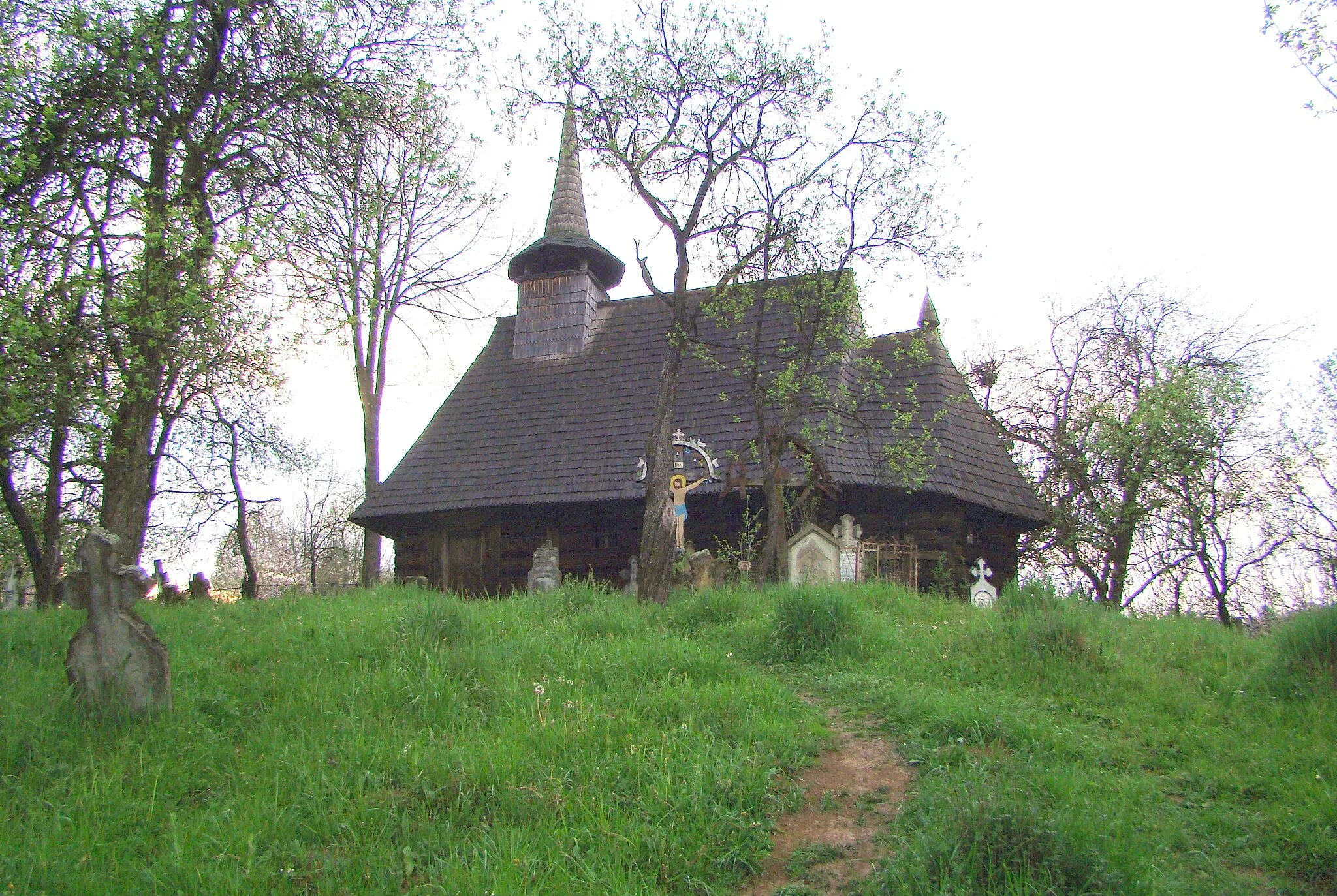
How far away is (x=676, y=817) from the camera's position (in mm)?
4020

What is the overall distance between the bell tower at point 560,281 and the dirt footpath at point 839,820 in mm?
13864

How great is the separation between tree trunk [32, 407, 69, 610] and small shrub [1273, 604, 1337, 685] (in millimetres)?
11174

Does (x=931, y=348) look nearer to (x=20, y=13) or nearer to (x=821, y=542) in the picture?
(x=821, y=542)

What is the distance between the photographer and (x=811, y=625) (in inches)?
268

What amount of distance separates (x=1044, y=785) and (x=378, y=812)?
3.05 metres

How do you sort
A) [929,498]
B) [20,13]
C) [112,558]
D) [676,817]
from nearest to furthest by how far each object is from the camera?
[676,817] < [112,558] < [20,13] < [929,498]

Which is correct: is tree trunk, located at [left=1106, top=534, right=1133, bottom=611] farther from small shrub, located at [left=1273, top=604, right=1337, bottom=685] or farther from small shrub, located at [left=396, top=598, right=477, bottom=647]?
small shrub, located at [left=396, top=598, right=477, bottom=647]

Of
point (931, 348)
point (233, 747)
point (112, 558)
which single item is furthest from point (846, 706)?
point (931, 348)

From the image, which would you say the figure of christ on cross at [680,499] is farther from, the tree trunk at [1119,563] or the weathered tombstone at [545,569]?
the tree trunk at [1119,563]

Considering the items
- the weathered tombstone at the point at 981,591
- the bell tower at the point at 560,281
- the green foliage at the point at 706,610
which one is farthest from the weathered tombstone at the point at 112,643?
the bell tower at the point at 560,281

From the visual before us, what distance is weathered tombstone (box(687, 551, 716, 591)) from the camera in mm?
10672

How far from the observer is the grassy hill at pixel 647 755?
11.9 ft

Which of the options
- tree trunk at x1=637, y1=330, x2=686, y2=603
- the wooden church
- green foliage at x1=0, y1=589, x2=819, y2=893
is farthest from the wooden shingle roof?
green foliage at x1=0, y1=589, x2=819, y2=893

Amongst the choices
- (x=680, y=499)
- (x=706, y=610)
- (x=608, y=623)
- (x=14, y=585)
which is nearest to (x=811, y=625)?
(x=706, y=610)
